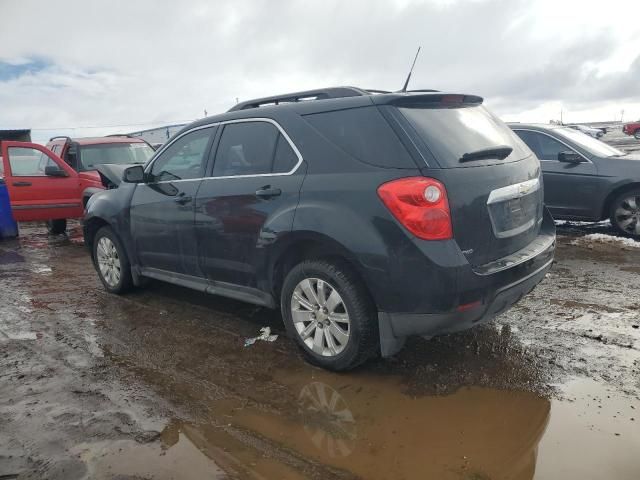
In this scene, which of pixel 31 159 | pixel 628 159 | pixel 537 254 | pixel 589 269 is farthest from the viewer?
pixel 31 159

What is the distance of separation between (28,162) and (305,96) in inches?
266

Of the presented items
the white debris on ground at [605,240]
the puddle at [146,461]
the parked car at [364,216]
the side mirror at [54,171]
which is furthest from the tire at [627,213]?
the side mirror at [54,171]

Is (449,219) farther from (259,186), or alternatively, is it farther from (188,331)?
(188,331)

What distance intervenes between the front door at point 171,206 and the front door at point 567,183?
5161mm

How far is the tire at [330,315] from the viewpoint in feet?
10.1

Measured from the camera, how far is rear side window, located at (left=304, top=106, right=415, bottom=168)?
9.73 ft

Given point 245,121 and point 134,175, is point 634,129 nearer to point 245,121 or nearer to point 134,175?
point 245,121

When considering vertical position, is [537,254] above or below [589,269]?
above

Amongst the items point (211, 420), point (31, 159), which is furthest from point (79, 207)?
point (211, 420)

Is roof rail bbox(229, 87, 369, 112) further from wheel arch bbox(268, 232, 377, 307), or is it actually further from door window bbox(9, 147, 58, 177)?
door window bbox(9, 147, 58, 177)

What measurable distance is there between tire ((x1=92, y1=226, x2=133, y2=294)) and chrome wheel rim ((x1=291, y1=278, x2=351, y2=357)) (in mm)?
2491

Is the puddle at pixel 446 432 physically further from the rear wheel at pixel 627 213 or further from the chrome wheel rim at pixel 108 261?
the rear wheel at pixel 627 213

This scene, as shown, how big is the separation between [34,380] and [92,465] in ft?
4.13

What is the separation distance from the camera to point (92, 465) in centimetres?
248
